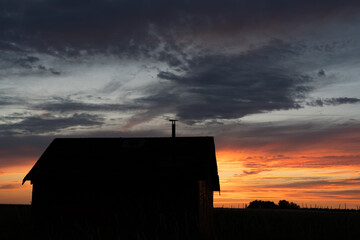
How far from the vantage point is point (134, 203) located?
60.5 feet

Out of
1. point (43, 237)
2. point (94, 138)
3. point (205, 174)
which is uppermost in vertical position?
→ point (94, 138)

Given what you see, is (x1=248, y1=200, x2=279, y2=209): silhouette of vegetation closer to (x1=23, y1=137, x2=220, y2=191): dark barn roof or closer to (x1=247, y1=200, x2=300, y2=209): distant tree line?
(x1=247, y1=200, x2=300, y2=209): distant tree line

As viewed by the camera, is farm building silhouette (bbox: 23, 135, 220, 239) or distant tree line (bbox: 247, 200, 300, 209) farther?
distant tree line (bbox: 247, 200, 300, 209)

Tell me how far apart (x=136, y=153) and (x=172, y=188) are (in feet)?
11.0

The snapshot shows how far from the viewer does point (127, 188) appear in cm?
1878

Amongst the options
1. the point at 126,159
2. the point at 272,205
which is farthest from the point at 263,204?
the point at 126,159

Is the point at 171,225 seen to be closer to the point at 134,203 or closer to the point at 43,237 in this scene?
the point at 134,203

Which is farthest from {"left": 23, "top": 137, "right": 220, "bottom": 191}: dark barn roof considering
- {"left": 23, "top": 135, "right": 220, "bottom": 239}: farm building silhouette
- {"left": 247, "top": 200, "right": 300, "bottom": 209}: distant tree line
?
{"left": 247, "top": 200, "right": 300, "bottom": 209}: distant tree line

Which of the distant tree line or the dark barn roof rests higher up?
the dark barn roof

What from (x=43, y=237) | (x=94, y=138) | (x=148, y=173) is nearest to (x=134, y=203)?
(x=148, y=173)

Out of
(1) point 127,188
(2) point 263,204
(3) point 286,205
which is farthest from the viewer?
(2) point 263,204

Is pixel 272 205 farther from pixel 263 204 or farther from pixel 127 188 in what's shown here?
pixel 127 188

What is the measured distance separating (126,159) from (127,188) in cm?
183

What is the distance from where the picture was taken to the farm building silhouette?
59.0 ft
